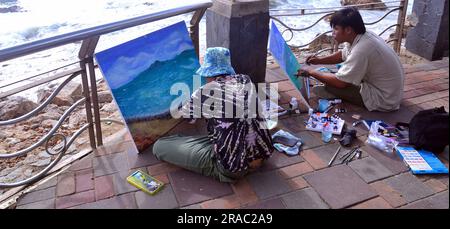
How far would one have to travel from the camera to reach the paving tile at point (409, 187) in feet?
9.14

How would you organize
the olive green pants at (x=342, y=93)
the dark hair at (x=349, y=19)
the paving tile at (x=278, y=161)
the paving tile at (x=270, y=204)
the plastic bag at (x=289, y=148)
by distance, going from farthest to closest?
the olive green pants at (x=342, y=93) < the dark hair at (x=349, y=19) < the plastic bag at (x=289, y=148) < the paving tile at (x=278, y=161) < the paving tile at (x=270, y=204)

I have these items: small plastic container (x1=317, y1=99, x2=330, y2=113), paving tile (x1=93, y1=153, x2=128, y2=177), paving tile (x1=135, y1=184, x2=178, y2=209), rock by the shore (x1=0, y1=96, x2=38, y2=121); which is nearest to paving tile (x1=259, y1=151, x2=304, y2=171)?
paving tile (x1=135, y1=184, x2=178, y2=209)

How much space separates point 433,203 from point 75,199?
244 centimetres

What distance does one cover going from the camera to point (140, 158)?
3.20m

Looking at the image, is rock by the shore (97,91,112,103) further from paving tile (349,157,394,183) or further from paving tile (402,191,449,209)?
paving tile (402,191,449,209)

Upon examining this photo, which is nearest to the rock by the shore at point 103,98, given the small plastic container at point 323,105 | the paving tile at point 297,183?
the small plastic container at point 323,105

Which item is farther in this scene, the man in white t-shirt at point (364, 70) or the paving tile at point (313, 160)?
the man in white t-shirt at point (364, 70)

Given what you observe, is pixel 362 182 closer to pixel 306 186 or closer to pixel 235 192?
pixel 306 186

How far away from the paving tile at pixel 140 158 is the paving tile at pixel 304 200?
Answer: 1.08 metres

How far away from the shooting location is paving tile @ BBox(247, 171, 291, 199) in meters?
2.79

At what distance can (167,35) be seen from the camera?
3.47 m

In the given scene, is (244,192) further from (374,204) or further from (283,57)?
(283,57)

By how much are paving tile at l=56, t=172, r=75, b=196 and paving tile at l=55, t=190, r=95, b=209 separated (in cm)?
5

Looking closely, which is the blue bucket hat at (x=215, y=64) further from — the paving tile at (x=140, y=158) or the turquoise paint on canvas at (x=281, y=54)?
the turquoise paint on canvas at (x=281, y=54)
